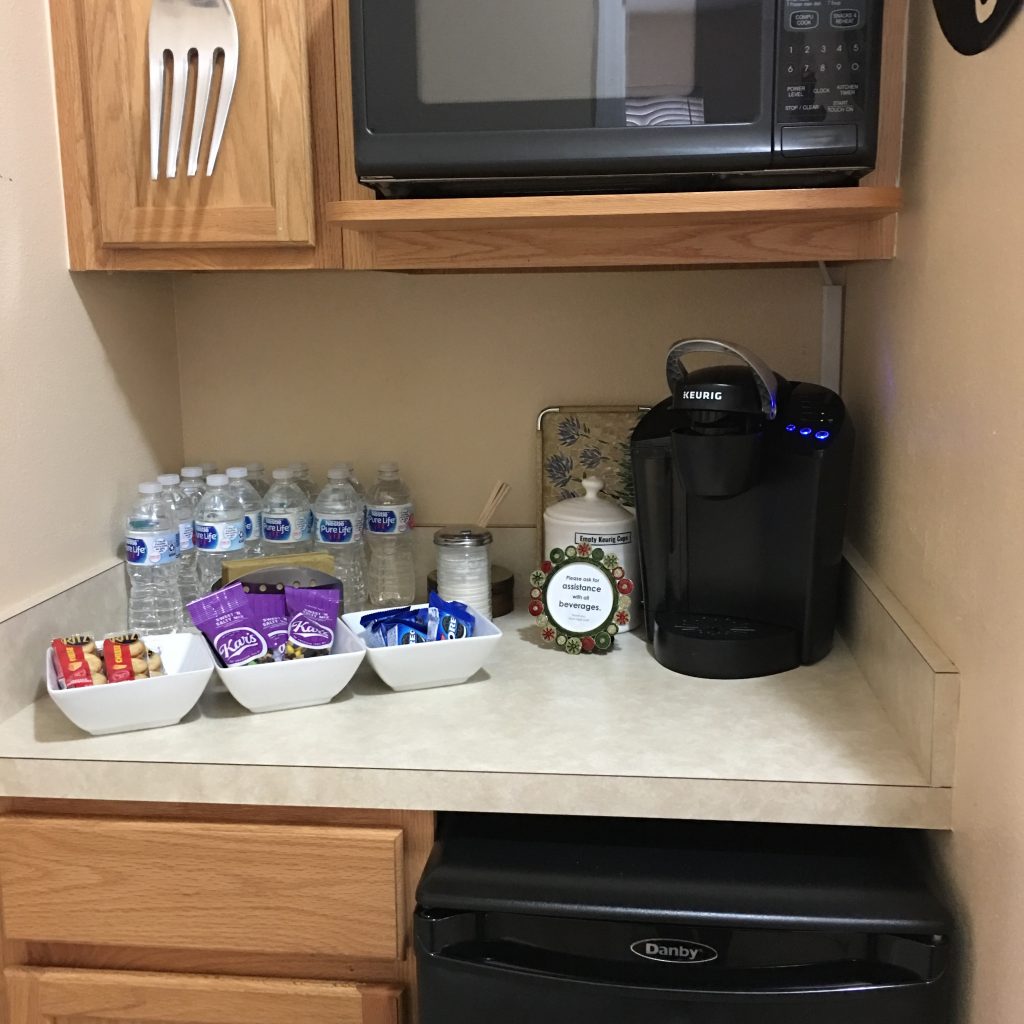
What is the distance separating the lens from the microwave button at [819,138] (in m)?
1.01

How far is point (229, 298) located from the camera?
1.57 meters

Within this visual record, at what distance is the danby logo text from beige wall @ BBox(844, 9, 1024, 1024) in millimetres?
237

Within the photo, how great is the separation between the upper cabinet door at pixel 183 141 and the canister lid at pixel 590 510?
1.63 feet

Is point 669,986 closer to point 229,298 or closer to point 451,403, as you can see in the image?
point 451,403

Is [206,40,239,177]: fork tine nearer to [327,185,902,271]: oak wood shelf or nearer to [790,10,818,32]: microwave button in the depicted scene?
[327,185,902,271]: oak wood shelf

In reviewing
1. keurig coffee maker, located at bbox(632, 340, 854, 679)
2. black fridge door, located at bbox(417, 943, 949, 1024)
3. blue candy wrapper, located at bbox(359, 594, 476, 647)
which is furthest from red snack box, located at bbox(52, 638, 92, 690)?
keurig coffee maker, located at bbox(632, 340, 854, 679)

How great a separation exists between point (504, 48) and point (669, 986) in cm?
93

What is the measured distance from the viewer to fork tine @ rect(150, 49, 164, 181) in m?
1.17

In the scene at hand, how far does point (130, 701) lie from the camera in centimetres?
106

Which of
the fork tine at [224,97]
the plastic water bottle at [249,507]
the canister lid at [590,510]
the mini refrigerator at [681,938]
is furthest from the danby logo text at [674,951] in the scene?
the fork tine at [224,97]

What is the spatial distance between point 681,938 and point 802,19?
2.93 ft

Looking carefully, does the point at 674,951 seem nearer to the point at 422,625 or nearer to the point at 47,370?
the point at 422,625

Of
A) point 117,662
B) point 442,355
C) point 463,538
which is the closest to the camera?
point 117,662

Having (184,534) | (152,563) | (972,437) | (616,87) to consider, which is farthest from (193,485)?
(972,437)
